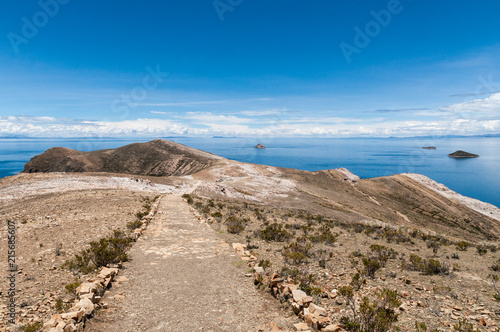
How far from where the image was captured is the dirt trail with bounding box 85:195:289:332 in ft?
22.4

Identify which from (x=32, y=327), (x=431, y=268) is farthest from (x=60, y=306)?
(x=431, y=268)

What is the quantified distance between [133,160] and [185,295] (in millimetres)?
140004

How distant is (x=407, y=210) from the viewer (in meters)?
70.8

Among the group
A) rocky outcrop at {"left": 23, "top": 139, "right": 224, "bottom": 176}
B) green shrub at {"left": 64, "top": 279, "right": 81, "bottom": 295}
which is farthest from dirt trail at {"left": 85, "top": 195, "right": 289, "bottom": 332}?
rocky outcrop at {"left": 23, "top": 139, "right": 224, "bottom": 176}

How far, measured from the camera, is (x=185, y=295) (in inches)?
326

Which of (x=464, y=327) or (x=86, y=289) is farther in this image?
(x=86, y=289)

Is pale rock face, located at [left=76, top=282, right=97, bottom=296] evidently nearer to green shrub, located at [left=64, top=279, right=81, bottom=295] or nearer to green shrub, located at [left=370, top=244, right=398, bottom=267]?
green shrub, located at [left=64, top=279, right=81, bottom=295]

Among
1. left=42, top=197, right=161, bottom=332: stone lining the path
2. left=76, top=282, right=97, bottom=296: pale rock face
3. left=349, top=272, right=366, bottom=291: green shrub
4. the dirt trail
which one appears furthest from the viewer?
left=349, top=272, right=366, bottom=291: green shrub

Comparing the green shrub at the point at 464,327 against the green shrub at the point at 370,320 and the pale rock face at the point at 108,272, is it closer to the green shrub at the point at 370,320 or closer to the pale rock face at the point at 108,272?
the green shrub at the point at 370,320

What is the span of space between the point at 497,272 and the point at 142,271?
16.2m

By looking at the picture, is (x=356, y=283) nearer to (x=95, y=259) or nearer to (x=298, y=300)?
(x=298, y=300)

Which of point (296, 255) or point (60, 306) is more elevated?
point (60, 306)

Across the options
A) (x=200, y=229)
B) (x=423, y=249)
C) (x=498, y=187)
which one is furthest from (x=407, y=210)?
(x=498, y=187)

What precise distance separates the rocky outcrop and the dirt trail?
332 feet
